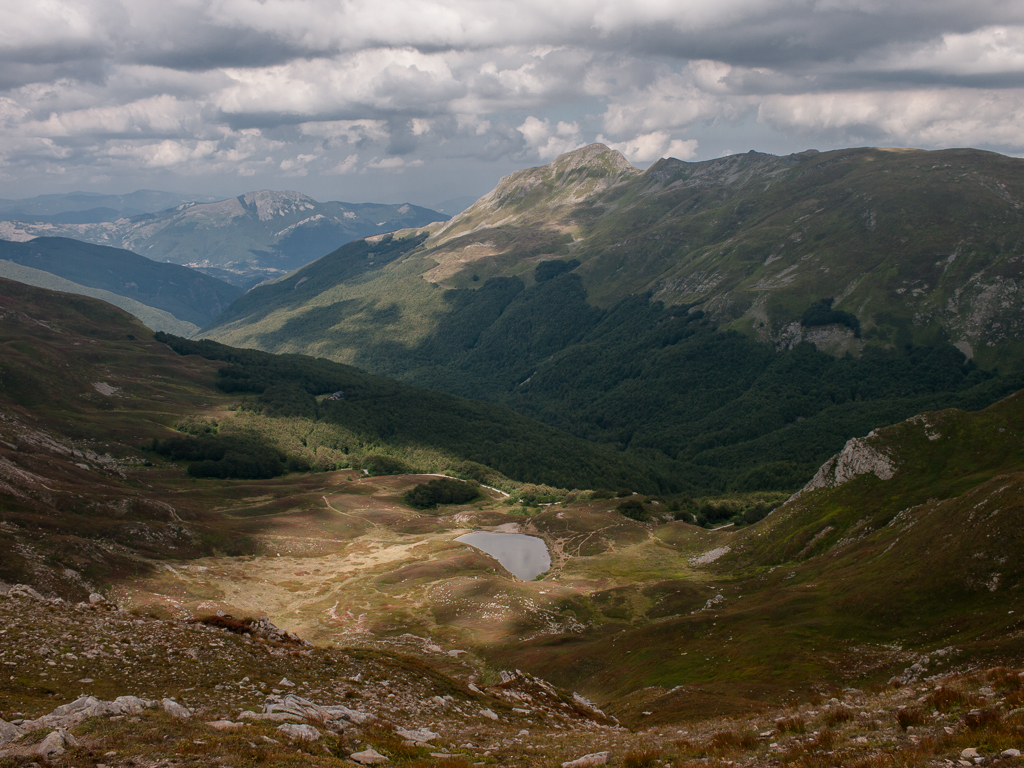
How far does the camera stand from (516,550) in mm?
151000

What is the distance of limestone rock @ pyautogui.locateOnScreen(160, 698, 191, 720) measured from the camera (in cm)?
2507

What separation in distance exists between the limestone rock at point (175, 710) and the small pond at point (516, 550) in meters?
111

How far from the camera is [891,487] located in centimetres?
10381

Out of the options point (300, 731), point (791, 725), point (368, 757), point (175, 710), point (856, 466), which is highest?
point (175, 710)

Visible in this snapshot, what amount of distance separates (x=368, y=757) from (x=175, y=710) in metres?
8.34

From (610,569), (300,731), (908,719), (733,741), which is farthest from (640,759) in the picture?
(610,569)

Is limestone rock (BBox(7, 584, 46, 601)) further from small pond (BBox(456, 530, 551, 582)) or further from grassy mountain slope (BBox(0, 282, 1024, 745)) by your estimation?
small pond (BBox(456, 530, 551, 582))

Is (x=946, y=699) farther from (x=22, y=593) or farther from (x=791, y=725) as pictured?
(x=22, y=593)

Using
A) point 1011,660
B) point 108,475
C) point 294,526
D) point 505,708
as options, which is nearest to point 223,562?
point 294,526

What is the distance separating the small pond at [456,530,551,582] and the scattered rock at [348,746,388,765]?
4381 inches

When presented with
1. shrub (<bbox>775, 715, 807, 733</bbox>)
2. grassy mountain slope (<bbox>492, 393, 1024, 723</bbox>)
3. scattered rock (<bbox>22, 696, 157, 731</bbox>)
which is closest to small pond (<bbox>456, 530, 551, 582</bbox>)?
grassy mountain slope (<bbox>492, 393, 1024, 723</bbox>)

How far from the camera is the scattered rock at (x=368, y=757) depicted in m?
23.6

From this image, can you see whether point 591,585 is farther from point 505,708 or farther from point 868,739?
point 868,739

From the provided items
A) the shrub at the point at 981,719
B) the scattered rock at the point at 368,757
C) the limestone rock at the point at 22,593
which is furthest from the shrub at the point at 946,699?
the limestone rock at the point at 22,593
